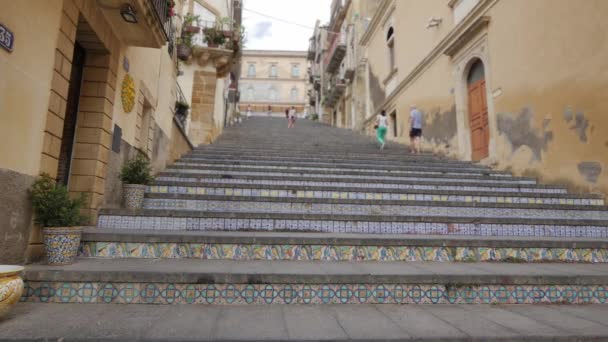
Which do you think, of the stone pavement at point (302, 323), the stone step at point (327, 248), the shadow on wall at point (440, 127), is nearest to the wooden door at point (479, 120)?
the shadow on wall at point (440, 127)

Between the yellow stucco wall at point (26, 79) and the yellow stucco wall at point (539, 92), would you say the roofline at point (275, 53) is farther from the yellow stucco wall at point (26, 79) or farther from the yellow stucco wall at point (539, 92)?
the yellow stucco wall at point (26, 79)

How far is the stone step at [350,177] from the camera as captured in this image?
20.5 feet

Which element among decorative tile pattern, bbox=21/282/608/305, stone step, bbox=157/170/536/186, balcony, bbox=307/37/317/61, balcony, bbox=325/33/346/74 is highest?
balcony, bbox=307/37/317/61

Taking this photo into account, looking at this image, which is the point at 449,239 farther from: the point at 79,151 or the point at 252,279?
the point at 79,151

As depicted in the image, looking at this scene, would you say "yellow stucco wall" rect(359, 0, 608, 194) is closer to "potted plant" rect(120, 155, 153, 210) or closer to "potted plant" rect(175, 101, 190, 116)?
"potted plant" rect(120, 155, 153, 210)

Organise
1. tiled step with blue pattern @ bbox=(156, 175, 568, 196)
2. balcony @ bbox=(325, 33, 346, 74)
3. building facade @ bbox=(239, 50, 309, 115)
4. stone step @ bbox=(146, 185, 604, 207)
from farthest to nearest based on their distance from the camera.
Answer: building facade @ bbox=(239, 50, 309, 115), balcony @ bbox=(325, 33, 346, 74), tiled step with blue pattern @ bbox=(156, 175, 568, 196), stone step @ bbox=(146, 185, 604, 207)

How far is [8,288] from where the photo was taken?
7.14 ft

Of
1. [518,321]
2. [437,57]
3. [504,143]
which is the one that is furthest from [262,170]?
[437,57]

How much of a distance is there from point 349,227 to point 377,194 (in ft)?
4.94

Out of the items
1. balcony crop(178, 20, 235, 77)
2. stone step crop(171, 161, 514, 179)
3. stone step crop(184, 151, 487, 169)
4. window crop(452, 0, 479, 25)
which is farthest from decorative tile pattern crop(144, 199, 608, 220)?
balcony crop(178, 20, 235, 77)

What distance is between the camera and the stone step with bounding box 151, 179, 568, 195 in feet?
18.0

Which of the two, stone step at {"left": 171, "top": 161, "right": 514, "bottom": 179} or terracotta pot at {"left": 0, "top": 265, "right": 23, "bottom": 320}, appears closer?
terracotta pot at {"left": 0, "top": 265, "right": 23, "bottom": 320}

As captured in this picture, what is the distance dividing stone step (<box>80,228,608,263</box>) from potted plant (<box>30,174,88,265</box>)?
0.27 metres

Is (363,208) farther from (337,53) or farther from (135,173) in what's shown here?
(337,53)
